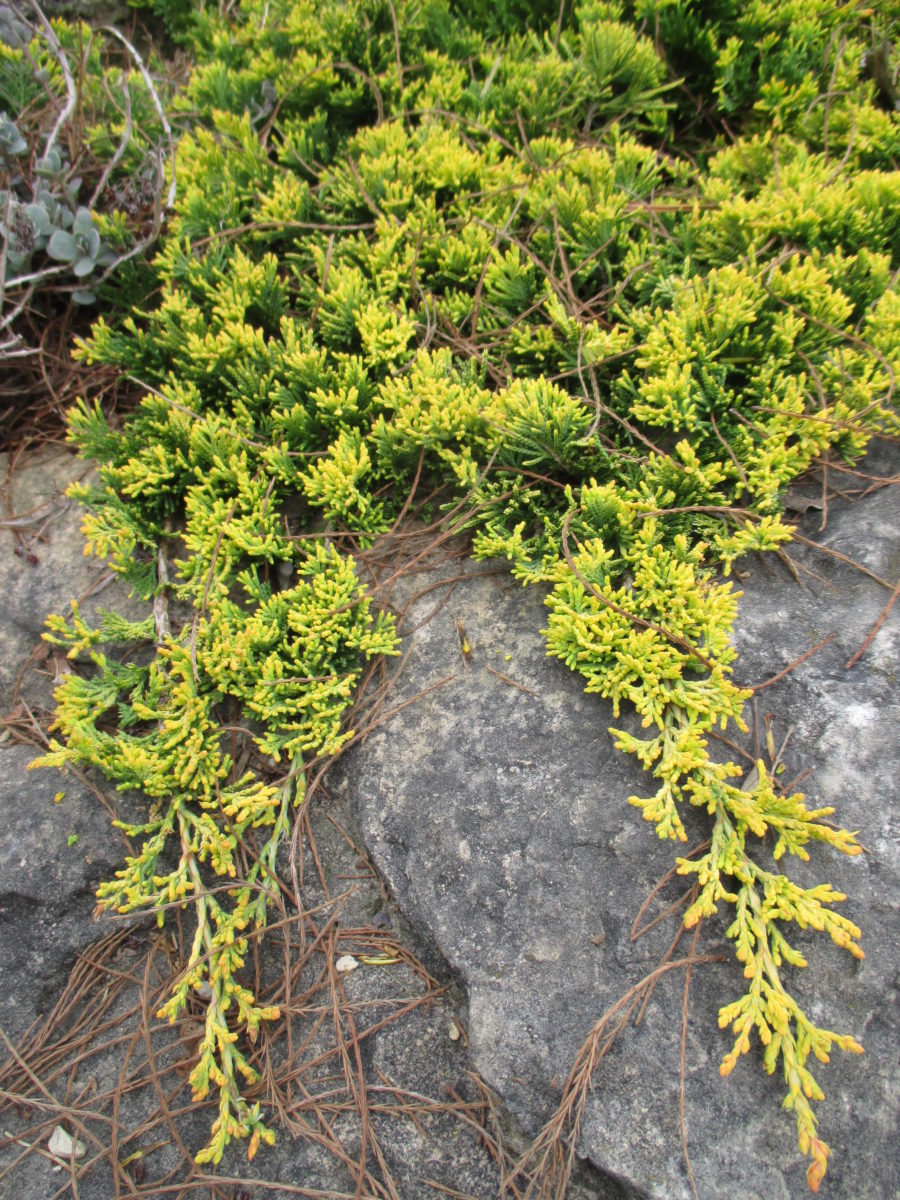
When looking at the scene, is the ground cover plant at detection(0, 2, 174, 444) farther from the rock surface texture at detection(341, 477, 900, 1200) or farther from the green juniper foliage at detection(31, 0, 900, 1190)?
the rock surface texture at detection(341, 477, 900, 1200)

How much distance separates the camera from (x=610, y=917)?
8.68 ft

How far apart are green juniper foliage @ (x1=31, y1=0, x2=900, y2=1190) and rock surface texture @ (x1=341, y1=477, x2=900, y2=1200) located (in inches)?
6.3

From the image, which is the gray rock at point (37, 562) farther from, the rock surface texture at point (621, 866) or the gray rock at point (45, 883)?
the rock surface texture at point (621, 866)

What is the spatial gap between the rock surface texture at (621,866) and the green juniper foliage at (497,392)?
16 cm

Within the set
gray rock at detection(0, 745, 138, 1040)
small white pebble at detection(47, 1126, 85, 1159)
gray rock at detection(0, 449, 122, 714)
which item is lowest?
small white pebble at detection(47, 1126, 85, 1159)

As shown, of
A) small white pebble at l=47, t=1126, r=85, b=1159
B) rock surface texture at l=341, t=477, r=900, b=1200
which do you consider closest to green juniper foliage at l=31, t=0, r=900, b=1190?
rock surface texture at l=341, t=477, r=900, b=1200

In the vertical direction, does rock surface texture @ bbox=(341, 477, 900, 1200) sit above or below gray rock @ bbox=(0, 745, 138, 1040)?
below

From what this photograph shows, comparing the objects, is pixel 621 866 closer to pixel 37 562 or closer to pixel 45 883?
pixel 45 883

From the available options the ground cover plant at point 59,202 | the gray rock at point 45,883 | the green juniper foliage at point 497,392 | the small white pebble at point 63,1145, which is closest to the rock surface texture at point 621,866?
the green juniper foliage at point 497,392

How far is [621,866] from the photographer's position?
8.89 feet

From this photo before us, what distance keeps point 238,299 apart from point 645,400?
213 cm

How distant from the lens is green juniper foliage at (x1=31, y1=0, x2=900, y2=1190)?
9.31ft

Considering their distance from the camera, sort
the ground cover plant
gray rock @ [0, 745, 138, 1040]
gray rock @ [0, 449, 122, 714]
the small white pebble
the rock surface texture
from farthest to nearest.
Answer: the ground cover plant
gray rock @ [0, 449, 122, 714]
gray rock @ [0, 745, 138, 1040]
the small white pebble
the rock surface texture

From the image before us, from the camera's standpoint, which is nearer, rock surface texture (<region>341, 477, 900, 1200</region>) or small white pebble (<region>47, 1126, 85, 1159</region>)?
rock surface texture (<region>341, 477, 900, 1200</region>)
